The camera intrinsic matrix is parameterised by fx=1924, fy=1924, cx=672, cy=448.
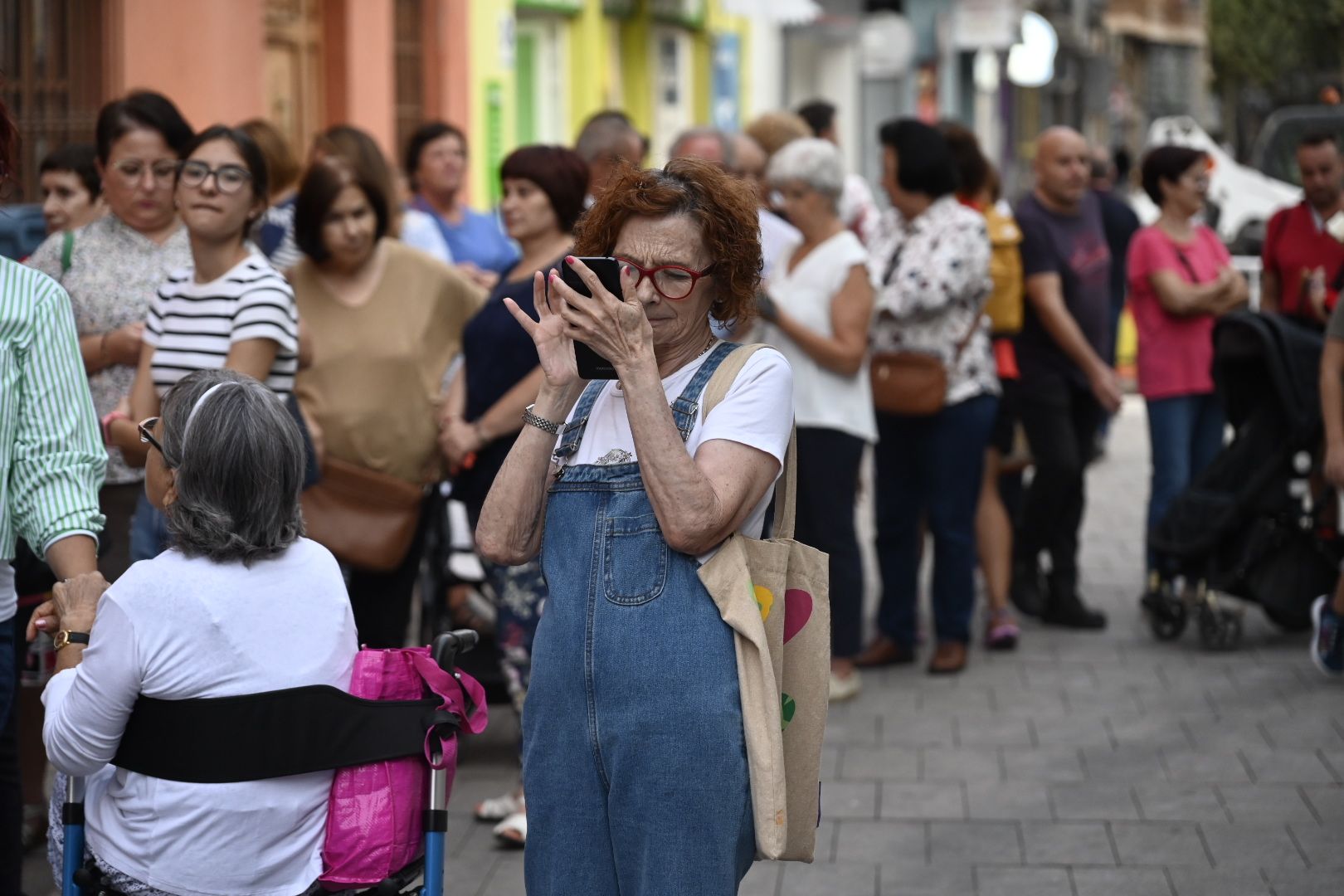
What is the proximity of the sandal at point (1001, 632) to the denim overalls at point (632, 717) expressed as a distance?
16.7ft

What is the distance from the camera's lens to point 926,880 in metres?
5.28

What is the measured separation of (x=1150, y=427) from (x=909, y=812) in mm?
3318

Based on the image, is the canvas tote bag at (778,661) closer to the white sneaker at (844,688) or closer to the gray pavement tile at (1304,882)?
the gray pavement tile at (1304,882)

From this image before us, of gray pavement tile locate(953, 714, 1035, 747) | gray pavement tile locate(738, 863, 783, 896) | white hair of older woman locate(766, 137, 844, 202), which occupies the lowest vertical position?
gray pavement tile locate(738, 863, 783, 896)

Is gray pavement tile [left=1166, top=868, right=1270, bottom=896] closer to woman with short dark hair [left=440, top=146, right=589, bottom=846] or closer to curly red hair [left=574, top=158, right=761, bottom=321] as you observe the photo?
woman with short dark hair [left=440, top=146, right=589, bottom=846]

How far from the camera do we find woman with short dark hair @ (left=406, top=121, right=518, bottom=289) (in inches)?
362

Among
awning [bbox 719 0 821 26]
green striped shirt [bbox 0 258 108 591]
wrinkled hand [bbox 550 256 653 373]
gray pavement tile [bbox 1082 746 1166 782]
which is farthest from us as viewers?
awning [bbox 719 0 821 26]

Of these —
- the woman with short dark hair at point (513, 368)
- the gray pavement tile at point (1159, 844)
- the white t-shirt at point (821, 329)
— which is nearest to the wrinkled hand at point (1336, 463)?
the white t-shirt at point (821, 329)

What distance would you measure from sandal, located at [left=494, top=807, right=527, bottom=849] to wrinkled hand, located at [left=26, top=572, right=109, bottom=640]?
88.3 inches

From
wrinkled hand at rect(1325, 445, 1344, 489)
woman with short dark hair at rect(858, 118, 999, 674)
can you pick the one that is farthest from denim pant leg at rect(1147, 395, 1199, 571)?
wrinkled hand at rect(1325, 445, 1344, 489)

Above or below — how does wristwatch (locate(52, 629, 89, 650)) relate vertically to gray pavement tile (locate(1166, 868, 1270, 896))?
above

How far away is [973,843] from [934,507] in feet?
7.53

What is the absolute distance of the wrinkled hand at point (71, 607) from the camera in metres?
3.46

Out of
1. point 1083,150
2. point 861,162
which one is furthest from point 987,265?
point 861,162
